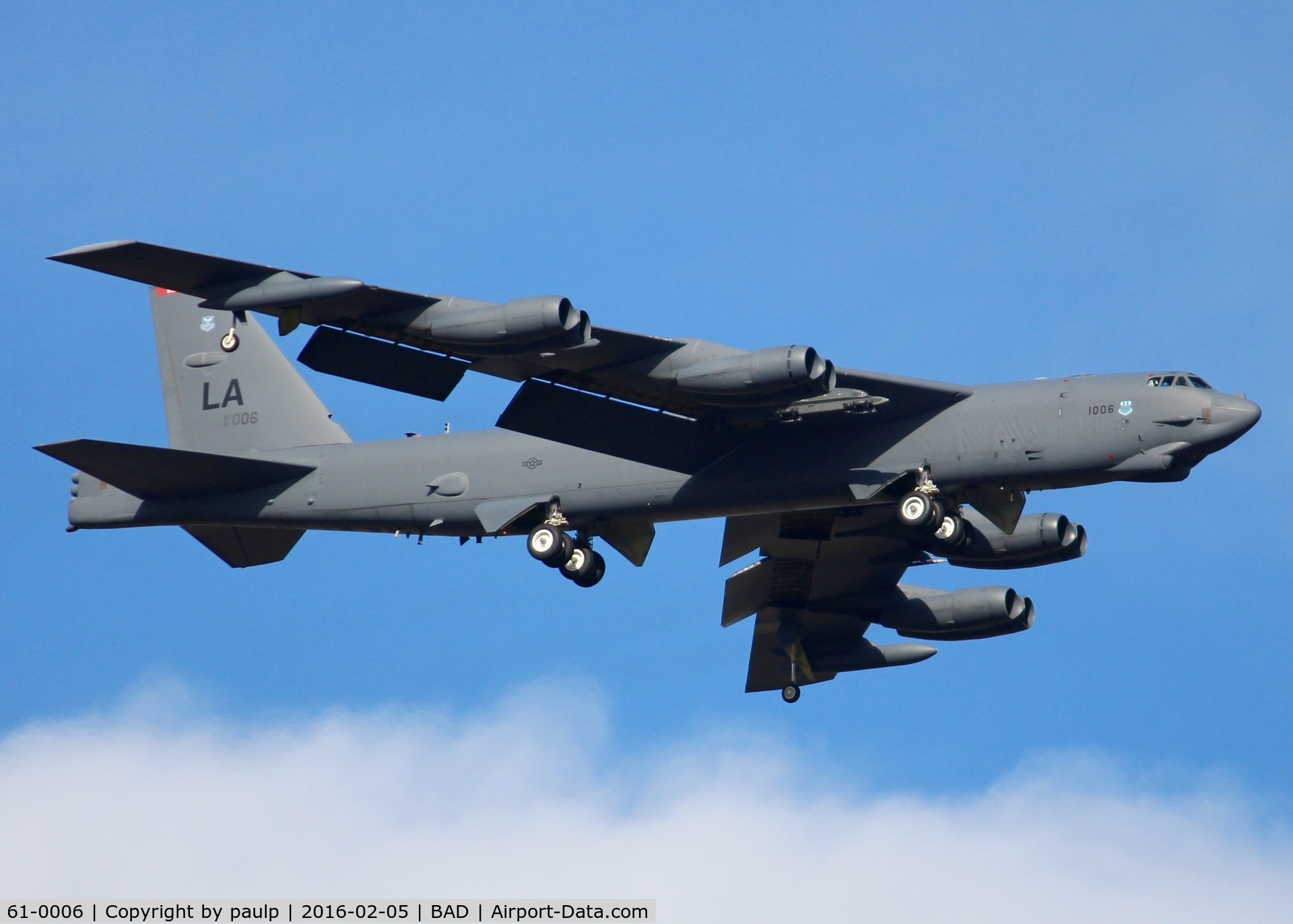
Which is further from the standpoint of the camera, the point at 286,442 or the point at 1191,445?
the point at 286,442

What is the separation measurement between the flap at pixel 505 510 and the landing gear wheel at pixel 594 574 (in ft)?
4.54

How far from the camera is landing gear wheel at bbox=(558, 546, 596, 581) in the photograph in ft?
107

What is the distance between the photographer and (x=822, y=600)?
37.6 meters

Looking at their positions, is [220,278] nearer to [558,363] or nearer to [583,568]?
[558,363]

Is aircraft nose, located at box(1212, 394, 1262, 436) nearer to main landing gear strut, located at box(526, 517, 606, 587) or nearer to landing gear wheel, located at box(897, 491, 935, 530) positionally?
landing gear wheel, located at box(897, 491, 935, 530)

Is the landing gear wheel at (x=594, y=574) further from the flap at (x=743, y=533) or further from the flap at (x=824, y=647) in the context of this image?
the flap at (x=824, y=647)

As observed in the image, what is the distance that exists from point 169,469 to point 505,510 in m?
6.56

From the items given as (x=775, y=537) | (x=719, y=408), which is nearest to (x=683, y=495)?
(x=719, y=408)

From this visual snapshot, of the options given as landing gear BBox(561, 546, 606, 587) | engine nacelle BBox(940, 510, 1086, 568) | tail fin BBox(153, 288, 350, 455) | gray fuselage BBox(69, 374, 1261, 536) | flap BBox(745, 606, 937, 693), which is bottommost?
flap BBox(745, 606, 937, 693)

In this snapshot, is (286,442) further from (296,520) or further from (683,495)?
(683,495)

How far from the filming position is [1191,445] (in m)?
28.8

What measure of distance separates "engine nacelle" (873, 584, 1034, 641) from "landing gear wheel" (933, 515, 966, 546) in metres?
6.13

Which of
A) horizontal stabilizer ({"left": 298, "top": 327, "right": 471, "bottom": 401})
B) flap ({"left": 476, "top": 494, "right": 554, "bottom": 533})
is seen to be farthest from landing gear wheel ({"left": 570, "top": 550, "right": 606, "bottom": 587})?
horizontal stabilizer ({"left": 298, "top": 327, "right": 471, "bottom": 401})

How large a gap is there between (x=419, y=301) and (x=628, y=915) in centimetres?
1002
